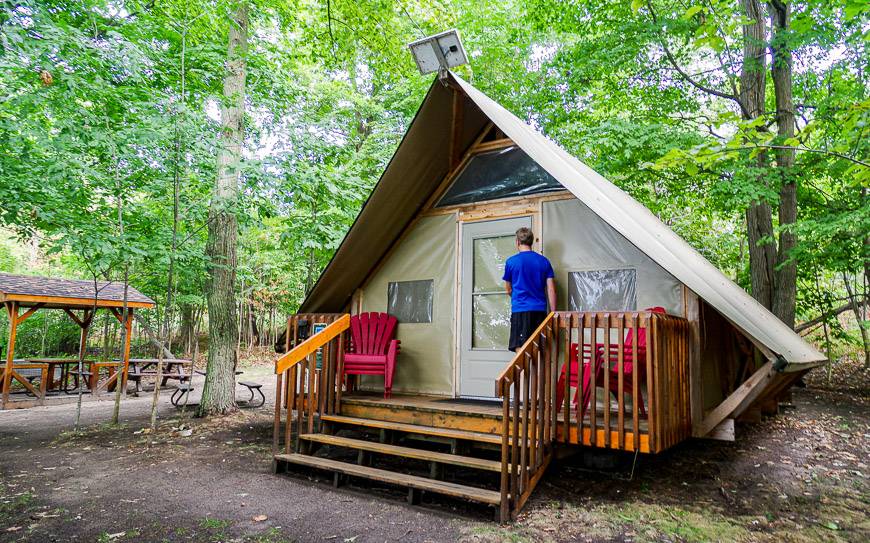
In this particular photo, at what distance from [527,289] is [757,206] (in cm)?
566

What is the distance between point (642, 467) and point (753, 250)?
207 inches

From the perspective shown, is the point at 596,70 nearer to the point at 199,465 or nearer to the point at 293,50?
the point at 293,50

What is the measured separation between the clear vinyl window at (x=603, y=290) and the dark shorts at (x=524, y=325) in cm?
58

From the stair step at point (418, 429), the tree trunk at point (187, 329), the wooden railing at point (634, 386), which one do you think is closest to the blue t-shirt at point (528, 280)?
the wooden railing at point (634, 386)

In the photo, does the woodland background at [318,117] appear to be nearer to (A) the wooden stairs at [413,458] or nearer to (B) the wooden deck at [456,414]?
(B) the wooden deck at [456,414]

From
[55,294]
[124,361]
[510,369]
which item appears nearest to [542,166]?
[510,369]

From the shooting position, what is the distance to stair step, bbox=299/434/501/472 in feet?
12.8

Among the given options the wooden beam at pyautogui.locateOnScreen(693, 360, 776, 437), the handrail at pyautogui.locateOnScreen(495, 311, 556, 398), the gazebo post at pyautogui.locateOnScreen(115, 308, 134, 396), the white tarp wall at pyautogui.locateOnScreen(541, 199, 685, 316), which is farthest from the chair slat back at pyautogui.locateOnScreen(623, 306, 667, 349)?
the gazebo post at pyautogui.locateOnScreen(115, 308, 134, 396)

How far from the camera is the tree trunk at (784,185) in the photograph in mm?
7742

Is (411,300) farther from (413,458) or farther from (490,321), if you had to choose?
(413,458)

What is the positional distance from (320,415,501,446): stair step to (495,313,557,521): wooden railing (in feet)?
1.34

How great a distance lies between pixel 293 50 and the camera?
31.2 ft

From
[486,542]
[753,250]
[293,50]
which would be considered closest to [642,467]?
[486,542]

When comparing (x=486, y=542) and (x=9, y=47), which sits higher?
(x=9, y=47)
